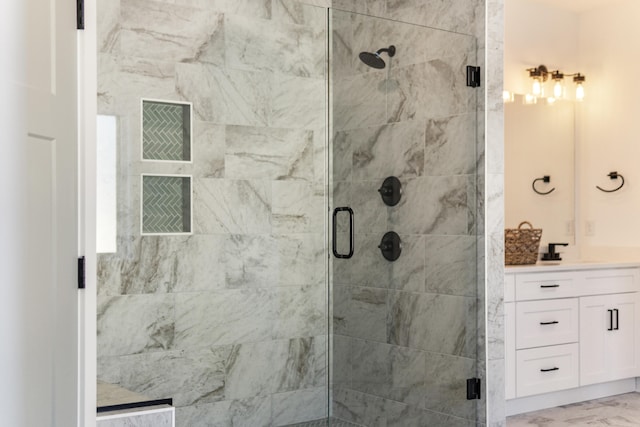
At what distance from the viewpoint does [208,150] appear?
317 cm

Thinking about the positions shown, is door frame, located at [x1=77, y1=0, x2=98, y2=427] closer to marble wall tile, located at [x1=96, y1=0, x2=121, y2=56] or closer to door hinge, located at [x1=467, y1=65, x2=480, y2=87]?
marble wall tile, located at [x1=96, y1=0, x2=121, y2=56]

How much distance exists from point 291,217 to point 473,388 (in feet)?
4.40

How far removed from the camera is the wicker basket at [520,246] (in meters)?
4.93

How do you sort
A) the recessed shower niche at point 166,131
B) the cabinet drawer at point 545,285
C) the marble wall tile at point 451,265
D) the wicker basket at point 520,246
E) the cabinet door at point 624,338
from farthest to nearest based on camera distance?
the cabinet door at point 624,338
the wicker basket at point 520,246
the cabinet drawer at point 545,285
the marble wall tile at point 451,265
the recessed shower niche at point 166,131

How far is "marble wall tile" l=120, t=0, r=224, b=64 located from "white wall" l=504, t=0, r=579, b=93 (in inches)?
111

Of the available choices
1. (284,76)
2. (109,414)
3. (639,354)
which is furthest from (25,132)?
(639,354)

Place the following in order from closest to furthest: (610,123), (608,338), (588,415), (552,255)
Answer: (588,415)
(608,338)
(552,255)
(610,123)

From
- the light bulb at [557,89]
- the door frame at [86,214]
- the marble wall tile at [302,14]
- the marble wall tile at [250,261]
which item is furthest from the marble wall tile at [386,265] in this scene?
the light bulb at [557,89]

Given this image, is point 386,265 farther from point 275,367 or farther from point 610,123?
point 610,123

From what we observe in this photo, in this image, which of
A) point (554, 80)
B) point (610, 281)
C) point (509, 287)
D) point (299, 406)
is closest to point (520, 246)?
point (509, 287)

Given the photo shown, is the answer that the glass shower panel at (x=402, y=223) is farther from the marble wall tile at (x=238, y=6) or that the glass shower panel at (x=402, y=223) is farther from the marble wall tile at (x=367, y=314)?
the marble wall tile at (x=238, y=6)

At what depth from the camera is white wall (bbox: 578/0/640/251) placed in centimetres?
567

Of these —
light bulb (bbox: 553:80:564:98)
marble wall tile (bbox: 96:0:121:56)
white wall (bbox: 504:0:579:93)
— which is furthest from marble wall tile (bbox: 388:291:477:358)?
light bulb (bbox: 553:80:564:98)

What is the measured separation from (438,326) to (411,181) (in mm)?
730
